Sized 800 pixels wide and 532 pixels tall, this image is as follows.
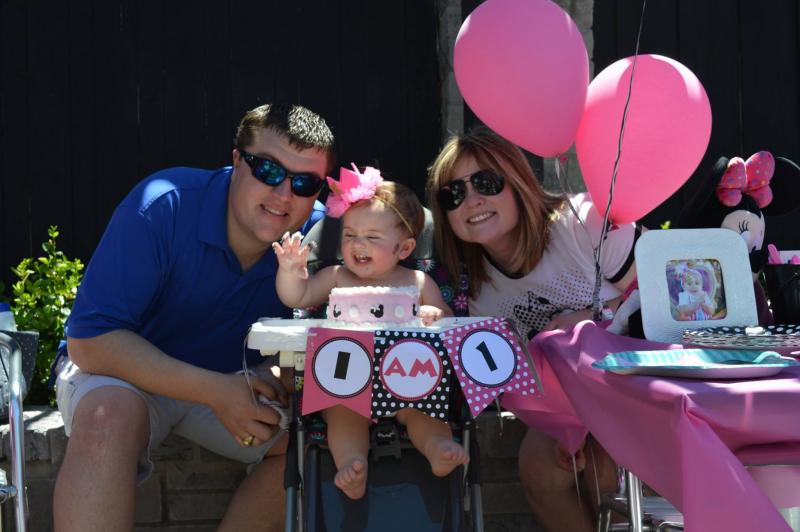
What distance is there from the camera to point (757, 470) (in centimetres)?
194

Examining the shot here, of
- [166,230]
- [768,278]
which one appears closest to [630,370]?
[768,278]

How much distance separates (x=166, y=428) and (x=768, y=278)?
1.83 m

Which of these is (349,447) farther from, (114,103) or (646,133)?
(114,103)

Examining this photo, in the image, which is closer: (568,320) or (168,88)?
(568,320)

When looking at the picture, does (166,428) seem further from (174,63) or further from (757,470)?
(174,63)

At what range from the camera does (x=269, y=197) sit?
307cm

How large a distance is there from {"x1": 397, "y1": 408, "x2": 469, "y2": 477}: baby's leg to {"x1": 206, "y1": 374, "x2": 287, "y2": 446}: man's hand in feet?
1.29

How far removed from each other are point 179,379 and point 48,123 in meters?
3.08

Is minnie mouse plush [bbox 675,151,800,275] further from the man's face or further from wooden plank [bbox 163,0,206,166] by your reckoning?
wooden plank [bbox 163,0,206,166]

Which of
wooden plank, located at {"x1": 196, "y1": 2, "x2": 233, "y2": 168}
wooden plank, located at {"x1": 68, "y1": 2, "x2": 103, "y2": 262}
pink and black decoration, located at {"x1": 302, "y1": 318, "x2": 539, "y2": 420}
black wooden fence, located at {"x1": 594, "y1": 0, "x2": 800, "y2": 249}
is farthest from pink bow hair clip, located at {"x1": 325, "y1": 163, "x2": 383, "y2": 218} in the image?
black wooden fence, located at {"x1": 594, "y1": 0, "x2": 800, "y2": 249}

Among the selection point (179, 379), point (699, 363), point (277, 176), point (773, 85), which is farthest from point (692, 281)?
point (773, 85)

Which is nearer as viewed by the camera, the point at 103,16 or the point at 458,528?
the point at 458,528

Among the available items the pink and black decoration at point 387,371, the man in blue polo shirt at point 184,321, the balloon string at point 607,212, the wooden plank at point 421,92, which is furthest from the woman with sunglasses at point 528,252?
the wooden plank at point 421,92

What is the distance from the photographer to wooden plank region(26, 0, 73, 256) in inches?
211
